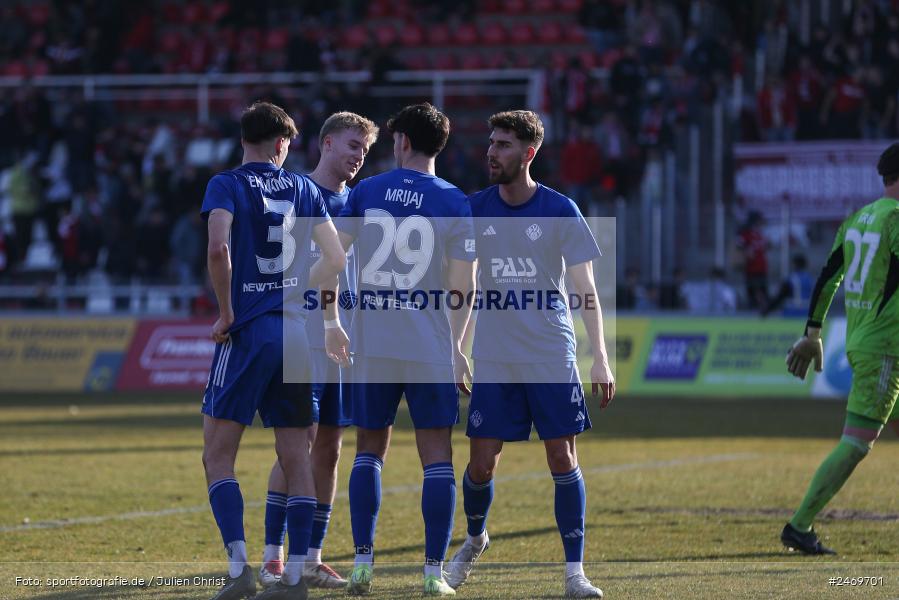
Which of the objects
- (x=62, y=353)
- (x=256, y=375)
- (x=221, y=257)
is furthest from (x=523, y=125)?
(x=62, y=353)

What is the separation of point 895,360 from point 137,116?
24241 millimetres

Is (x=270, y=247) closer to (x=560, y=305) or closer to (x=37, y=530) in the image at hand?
(x=560, y=305)

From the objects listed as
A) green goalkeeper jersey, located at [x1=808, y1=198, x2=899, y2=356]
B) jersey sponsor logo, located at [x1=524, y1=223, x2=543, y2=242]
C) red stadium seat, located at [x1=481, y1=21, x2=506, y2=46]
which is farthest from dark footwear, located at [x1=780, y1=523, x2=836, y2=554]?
red stadium seat, located at [x1=481, y1=21, x2=506, y2=46]

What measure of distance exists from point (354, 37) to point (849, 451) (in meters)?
24.3

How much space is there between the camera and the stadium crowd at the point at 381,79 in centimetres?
2508

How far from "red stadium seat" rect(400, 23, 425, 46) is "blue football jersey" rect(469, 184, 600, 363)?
952 inches

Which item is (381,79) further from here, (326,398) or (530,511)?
(326,398)

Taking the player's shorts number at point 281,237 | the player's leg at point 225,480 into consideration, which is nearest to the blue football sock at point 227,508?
the player's leg at point 225,480

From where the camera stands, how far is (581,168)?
82.0 feet

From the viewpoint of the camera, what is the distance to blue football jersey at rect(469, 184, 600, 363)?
7.17 m

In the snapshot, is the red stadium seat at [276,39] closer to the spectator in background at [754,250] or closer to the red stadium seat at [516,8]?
the red stadium seat at [516,8]

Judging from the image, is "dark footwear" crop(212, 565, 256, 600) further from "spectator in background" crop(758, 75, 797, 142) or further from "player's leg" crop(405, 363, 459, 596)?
"spectator in background" crop(758, 75, 797, 142)

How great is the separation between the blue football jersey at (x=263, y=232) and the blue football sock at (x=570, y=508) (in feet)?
5.31

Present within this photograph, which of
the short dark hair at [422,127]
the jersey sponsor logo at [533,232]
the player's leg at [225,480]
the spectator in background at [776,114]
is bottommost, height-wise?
the player's leg at [225,480]
